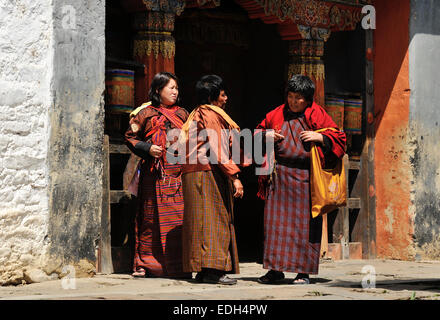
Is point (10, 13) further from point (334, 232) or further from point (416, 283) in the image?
point (334, 232)

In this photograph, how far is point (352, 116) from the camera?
8.31 metres

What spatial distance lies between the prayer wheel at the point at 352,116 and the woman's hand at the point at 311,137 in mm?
2499

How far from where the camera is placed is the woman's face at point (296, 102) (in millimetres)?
5898

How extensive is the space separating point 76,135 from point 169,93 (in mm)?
792

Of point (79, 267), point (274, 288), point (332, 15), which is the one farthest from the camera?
point (332, 15)

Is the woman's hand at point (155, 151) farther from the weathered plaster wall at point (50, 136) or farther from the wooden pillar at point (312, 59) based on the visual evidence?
the wooden pillar at point (312, 59)

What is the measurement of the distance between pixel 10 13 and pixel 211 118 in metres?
1.50

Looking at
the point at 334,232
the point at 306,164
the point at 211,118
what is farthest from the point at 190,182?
the point at 334,232

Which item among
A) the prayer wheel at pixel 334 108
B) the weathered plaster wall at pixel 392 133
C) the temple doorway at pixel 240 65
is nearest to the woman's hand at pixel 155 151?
the prayer wheel at pixel 334 108

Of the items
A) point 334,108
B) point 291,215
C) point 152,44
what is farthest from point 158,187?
point 334,108

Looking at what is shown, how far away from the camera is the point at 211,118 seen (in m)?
5.73

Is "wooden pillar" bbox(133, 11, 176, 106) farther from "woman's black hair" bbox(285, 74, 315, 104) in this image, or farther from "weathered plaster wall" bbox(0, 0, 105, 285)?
"woman's black hair" bbox(285, 74, 315, 104)

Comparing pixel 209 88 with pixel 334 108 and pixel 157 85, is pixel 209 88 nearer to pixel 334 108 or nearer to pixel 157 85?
pixel 157 85

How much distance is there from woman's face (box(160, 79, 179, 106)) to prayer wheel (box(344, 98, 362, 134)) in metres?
2.52
